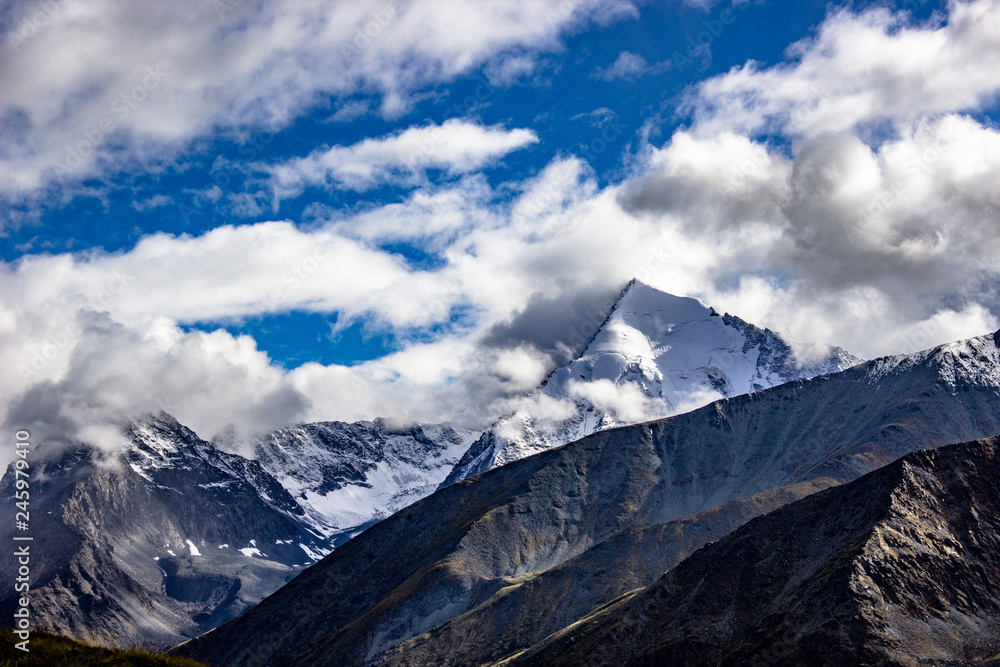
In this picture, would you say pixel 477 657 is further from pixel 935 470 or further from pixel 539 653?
pixel 935 470

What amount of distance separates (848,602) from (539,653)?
54.3m

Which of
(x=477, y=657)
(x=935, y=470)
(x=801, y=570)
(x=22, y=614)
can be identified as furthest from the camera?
(x=477, y=657)

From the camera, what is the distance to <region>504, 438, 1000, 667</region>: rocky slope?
11538 cm

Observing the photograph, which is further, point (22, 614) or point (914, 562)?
point (914, 562)

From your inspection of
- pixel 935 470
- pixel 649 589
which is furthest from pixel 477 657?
pixel 935 470

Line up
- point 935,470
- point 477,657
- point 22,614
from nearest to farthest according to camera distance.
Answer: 1. point 22,614
2. point 935,470
3. point 477,657

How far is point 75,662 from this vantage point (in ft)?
218

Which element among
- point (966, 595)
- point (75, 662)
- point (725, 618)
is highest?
point (75, 662)

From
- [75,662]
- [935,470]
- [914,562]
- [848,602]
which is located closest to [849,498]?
[935,470]

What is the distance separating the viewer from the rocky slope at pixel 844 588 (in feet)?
379

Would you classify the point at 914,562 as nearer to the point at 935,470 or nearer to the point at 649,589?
the point at 935,470

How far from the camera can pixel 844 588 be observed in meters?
121

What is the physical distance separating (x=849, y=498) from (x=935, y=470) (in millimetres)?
12985

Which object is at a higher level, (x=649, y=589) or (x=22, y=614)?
(x=22, y=614)
